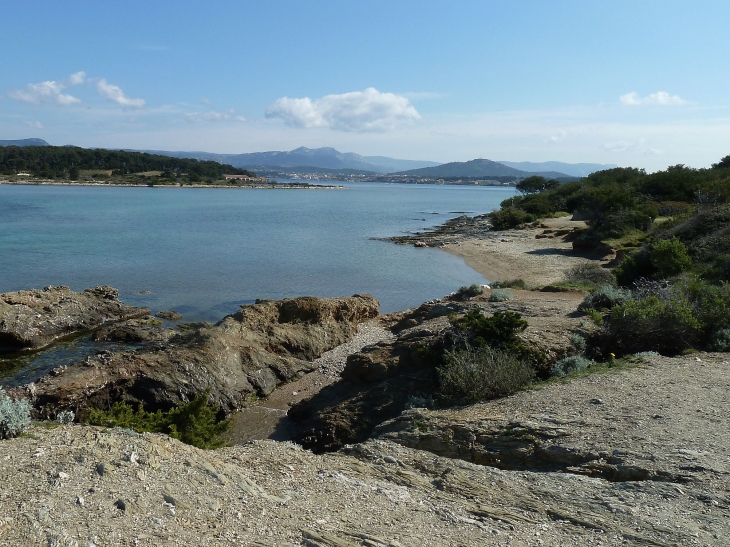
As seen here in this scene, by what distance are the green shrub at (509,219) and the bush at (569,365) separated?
46844mm

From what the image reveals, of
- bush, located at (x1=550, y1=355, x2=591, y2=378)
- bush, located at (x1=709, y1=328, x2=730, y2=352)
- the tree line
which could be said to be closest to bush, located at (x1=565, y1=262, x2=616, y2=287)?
bush, located at (x1=709, y1=328, x2=730, y2=352)

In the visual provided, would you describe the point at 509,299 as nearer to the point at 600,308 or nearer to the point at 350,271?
the point at 600,308

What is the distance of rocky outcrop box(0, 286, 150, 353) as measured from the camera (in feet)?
55.9

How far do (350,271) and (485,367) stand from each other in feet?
79.8

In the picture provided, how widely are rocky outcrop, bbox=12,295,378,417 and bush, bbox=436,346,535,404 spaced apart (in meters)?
5.54

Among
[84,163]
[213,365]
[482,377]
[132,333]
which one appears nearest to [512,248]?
[132,333]

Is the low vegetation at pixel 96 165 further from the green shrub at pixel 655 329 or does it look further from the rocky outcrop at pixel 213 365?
the green shrub at pixel 655 329

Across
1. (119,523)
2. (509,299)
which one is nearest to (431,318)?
(509,299)

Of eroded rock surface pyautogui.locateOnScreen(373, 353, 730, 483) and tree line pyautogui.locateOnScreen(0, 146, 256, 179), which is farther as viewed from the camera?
tree line pyautogui.locateOnScreen(0, 146, 256, 179)

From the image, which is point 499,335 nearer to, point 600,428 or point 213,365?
point 600,428

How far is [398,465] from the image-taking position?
681cm

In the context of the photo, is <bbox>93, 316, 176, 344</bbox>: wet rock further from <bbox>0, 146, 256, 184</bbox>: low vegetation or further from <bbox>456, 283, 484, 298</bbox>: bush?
<bbox>0, 146, 256, 184</bbox>: low vegetation

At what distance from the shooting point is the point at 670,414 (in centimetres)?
762

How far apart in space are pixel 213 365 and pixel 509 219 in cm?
4814
